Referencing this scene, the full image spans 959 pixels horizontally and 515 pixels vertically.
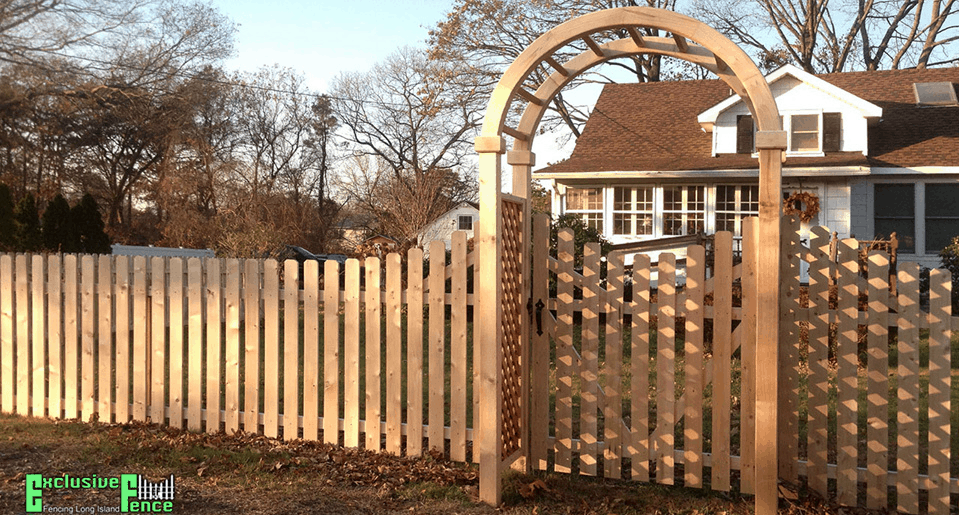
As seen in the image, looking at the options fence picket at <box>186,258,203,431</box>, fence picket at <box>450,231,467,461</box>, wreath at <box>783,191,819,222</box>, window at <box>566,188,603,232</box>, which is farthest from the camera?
window at <box>566,188,603,232</box>

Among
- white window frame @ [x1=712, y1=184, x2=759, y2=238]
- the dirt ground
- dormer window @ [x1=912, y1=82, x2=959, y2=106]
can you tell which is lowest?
the dirt ground

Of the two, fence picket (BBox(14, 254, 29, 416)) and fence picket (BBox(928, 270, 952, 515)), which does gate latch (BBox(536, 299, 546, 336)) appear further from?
fence picket (BBox(14, 254, 29, 416))

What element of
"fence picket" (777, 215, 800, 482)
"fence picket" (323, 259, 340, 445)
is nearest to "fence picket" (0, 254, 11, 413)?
"fence picket" (323, 259, 340, 445)

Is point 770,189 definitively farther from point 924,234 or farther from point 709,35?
point 924,234

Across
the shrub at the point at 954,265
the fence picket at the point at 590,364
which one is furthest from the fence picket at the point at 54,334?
the shrub at the point at 954,265

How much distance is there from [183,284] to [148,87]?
2738 cm

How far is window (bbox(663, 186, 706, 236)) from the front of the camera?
1903cm

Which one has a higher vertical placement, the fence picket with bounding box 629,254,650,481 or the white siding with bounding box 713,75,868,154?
the white siding with bounding box 713,75,868,154

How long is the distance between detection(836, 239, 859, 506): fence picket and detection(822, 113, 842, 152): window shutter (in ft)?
50.1

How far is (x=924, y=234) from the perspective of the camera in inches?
702

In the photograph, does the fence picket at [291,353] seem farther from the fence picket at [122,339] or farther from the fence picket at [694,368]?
the fence picket at [694,368]

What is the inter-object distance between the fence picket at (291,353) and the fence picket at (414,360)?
2.92 feet

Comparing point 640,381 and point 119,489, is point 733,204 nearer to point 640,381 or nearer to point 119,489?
point 640,381

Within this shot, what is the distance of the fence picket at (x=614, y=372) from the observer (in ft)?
16.2
